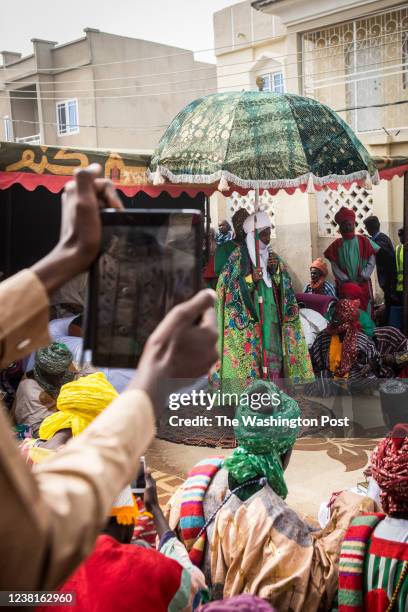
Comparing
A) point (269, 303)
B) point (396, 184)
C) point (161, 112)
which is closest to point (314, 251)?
point (396, 184)

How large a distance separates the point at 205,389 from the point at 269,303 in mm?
962

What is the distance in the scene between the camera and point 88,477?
38.4 inches

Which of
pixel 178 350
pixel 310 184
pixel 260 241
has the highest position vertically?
pixel 310 184

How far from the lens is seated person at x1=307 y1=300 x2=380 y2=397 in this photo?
6.00m

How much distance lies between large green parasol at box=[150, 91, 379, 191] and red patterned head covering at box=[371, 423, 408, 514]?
135 inches

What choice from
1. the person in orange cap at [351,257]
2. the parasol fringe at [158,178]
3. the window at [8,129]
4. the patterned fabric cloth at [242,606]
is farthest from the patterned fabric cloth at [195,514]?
the window at [8,129]

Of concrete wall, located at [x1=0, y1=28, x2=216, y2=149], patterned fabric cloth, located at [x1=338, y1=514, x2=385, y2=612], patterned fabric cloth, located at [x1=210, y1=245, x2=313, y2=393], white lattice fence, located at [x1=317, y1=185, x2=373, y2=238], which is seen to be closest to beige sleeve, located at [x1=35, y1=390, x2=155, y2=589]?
patterned fabric cloth, located at [x1=338, y1=514, x2=385, y2=612]

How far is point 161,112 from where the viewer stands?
64.9 ft

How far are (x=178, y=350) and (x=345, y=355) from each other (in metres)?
5.13

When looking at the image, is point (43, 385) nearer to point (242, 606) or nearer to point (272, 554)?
point (272, 554)

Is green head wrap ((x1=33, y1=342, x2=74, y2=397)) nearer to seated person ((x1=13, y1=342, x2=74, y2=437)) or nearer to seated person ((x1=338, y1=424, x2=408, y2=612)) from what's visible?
seated person ((x1=13, y1=342, x2=74, y2=437))

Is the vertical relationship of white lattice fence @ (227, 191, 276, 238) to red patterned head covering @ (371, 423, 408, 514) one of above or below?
above

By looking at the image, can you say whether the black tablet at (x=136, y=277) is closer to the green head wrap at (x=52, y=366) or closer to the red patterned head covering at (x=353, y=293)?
the green head wrap at (x=52, y=366)

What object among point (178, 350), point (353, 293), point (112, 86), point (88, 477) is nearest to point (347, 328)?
point (353, 293)
